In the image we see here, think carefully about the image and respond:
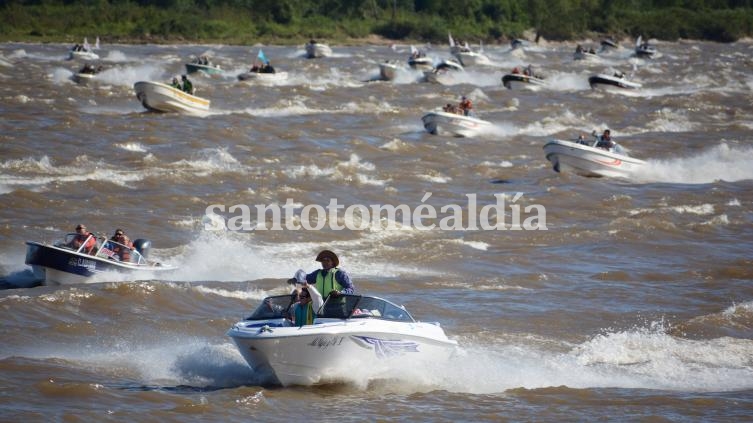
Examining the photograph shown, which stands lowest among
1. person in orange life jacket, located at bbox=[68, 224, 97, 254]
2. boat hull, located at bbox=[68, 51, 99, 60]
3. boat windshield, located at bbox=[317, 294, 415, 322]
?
person in orange life jacket, located at bbox=[68, 224, 97, 254]

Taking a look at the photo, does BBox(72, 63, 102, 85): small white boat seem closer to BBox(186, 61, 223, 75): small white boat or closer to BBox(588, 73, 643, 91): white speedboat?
BBox(186, 61, 223, 75): small white boat

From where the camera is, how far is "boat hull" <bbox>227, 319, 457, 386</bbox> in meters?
13.6

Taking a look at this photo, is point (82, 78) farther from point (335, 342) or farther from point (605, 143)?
point (335, 342)

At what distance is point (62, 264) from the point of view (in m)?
20.5

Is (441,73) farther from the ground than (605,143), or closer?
farther from the ground

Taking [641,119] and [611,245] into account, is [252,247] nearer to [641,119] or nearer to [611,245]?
[611,245]

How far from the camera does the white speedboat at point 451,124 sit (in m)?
43.5

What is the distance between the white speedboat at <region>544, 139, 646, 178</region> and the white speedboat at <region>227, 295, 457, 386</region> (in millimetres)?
22090

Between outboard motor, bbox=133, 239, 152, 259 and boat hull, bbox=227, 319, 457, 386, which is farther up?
boat hull, bbox=227, 319, 457, 386

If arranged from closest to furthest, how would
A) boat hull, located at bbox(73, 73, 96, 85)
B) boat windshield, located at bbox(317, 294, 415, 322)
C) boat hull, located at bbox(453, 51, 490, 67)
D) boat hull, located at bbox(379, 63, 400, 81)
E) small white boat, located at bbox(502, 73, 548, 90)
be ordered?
boat windshield, located at bbox(317, 294, 415, 322)
boat hull, located at bbox(73, 73, 96, 85)
small white boat, located at bbox(502, 73, 548, 90)
boat hull, located at bbox(379, 63, 400, 81)
boat hull, located at bbox(453, 51, 490, 67)

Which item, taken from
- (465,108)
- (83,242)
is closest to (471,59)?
(465,108)

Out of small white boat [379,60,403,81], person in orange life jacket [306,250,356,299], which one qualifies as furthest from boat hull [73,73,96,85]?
person in orange life jacket [306,250,356,299]

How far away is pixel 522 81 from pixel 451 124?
19917 millimetres

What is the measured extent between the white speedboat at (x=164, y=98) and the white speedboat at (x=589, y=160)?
56.8 ft
